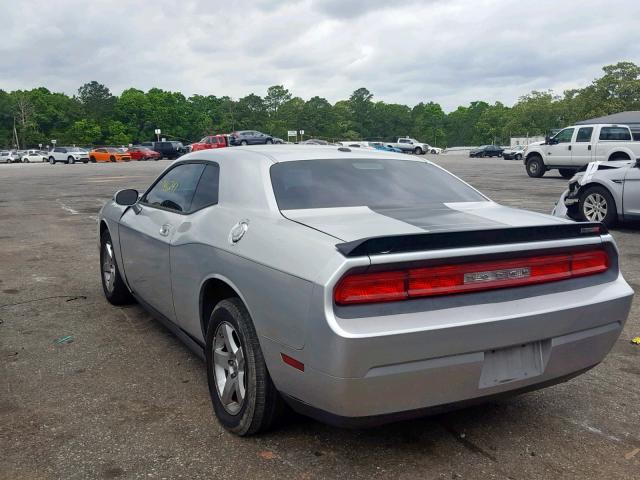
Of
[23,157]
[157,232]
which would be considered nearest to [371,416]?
[157,232]

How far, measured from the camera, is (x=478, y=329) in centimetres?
245

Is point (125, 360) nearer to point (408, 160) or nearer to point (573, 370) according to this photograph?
point (408, 160)

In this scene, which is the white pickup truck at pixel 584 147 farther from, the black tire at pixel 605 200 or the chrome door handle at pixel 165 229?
the chrome door handle at pixel 165 229

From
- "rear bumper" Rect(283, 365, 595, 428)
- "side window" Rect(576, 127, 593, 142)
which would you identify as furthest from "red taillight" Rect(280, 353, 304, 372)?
"side window" Rect(576, 127, 593, 142)

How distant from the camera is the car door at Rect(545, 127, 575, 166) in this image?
20.6 m

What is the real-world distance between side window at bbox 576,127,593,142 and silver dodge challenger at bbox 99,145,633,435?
1851 cm

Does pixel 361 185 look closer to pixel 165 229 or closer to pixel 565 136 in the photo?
pixel 165 229

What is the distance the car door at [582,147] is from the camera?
20.0m

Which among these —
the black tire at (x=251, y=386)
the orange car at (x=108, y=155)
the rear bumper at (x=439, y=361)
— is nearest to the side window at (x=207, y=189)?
the black tire at (x=251, y=386)

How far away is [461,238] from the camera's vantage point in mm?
2535

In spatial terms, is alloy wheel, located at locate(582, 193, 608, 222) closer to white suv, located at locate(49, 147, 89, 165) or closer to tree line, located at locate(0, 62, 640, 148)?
white suv, located at locate(49, 147, 89, 165)

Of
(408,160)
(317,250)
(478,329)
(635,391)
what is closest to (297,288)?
(317,250)

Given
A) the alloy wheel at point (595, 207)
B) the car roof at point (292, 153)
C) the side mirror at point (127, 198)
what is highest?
the car roof at point (292, 153)

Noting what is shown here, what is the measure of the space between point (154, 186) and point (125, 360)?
4.51 feet
